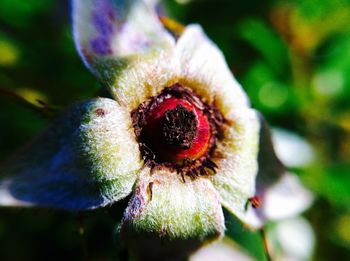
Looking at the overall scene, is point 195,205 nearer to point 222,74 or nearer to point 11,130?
point 222,74

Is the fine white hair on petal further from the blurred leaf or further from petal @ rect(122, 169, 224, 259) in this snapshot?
petal @ rect(122, 169, 224, 259)

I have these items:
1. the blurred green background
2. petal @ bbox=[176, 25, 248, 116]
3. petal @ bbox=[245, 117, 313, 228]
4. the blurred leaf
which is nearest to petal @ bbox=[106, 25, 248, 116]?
petal @ bbox=[176, 25, 248, 116]

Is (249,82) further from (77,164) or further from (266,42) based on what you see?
(77,164)

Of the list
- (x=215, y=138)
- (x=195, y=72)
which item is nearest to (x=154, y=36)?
(x=195, y=72)

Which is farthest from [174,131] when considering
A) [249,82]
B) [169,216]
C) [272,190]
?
[249,82]

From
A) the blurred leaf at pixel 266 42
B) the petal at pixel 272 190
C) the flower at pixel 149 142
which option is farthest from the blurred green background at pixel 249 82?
the flower at pixel 149 142

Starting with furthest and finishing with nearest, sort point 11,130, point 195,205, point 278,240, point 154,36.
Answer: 1. point 278,240
2. point 11,130
3. point 154,36
4. point 195,205
